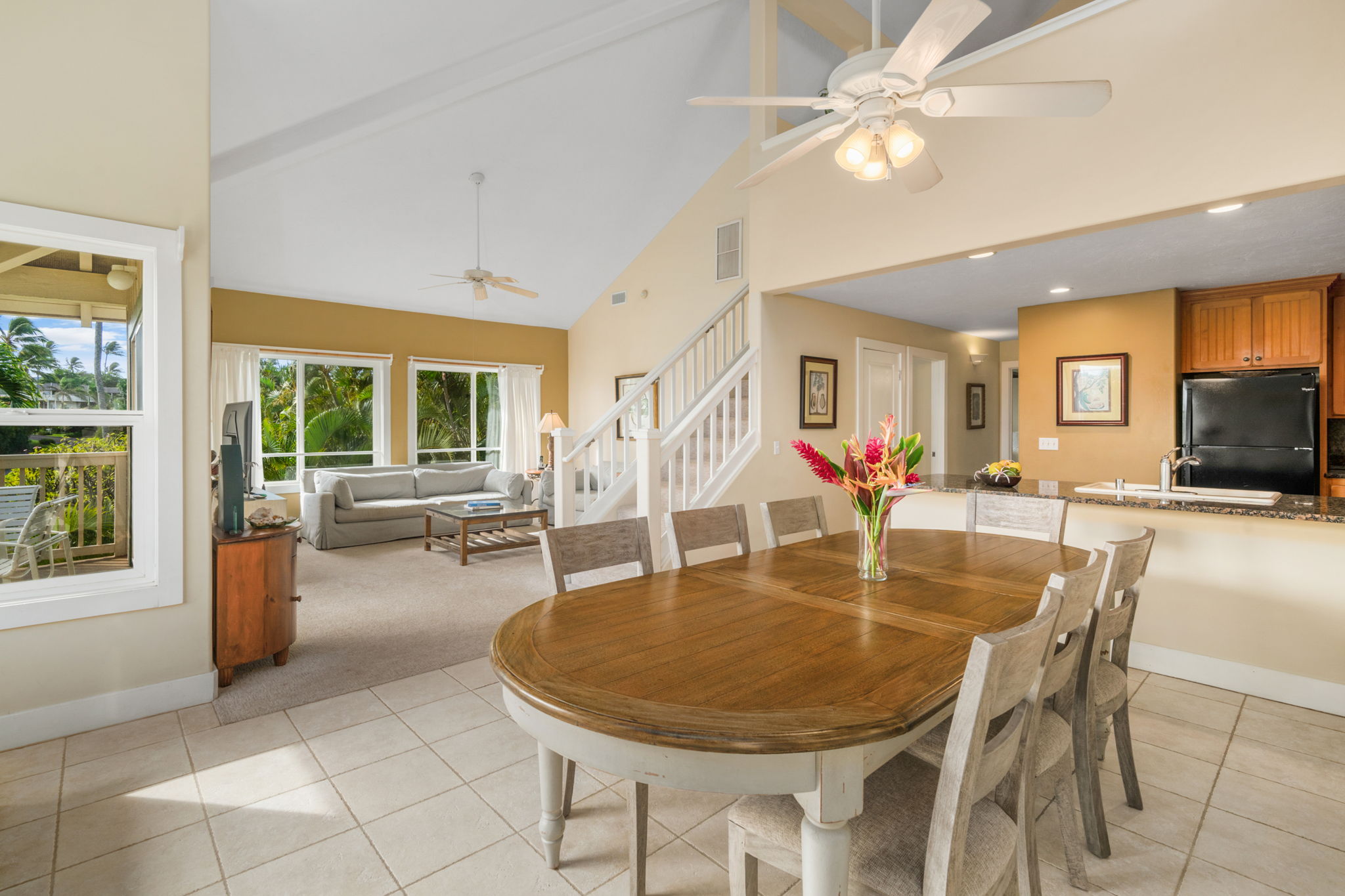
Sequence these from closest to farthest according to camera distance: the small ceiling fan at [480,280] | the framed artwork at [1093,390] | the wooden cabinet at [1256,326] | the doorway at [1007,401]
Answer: the wooden cabinet at [1256,326] < the framed artwork at [1093,390] < the small ceiling fan at [480,280] < the doorway at [1007,401]

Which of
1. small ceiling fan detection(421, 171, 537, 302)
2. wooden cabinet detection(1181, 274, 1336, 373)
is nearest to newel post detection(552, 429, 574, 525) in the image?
small ceiling fan detection(421, 171, 537, 302)

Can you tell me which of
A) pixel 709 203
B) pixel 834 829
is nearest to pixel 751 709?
pixel 834 829

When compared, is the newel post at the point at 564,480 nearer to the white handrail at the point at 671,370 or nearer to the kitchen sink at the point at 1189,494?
the white handrail at the point at 671,370

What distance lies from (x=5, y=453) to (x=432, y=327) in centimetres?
606

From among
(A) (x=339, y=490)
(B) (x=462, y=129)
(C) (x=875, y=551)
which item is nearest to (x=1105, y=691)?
(C) (x=875, y=551)

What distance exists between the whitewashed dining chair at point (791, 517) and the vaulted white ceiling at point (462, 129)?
389 cm

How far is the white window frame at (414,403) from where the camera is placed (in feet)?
26.4

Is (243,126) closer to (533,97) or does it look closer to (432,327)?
(533,97)

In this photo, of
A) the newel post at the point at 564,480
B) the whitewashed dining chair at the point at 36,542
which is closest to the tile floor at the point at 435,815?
the whitewashed dining chair at the point at 36,542

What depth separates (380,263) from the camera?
702 centimetres

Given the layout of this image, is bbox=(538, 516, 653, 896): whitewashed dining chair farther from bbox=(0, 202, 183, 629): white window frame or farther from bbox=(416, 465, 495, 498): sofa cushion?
bbox=(416, 465, 495, 498): sofa cushion

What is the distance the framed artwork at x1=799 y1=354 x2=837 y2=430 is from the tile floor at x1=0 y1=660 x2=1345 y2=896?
3.02 m

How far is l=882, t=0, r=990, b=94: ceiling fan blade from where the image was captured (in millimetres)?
1628

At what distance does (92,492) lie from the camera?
260cm
